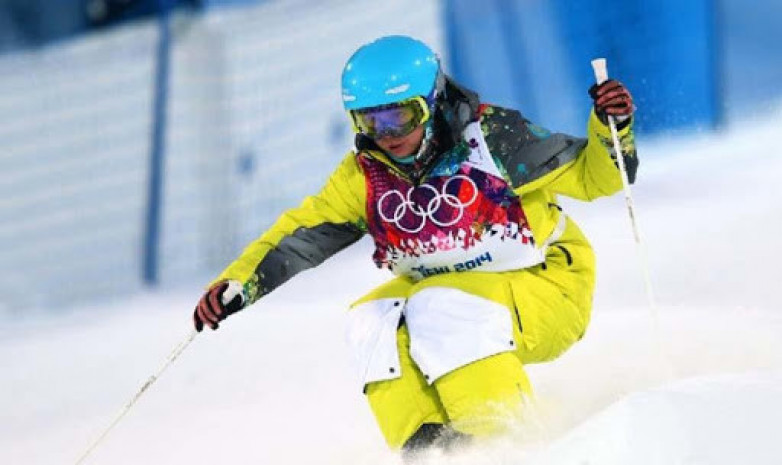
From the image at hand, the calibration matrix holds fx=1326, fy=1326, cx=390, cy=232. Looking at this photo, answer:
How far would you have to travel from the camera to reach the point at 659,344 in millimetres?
3348

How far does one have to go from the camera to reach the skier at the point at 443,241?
325 centimetres

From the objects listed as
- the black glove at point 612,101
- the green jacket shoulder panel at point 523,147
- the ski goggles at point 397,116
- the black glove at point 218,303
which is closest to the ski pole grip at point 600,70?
the black glove at point 612,101

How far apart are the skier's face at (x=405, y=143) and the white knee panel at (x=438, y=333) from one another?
1.14 ft

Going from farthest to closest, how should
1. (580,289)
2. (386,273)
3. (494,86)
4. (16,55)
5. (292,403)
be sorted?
1. (16,55)
2. (494,86)
3. (386,273)
4. (292,403)
5. (580,289)

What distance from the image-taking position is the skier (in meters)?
3.25

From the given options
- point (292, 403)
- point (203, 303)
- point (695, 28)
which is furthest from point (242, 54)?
point (203, 303)

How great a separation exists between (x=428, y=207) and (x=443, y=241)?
99 mm

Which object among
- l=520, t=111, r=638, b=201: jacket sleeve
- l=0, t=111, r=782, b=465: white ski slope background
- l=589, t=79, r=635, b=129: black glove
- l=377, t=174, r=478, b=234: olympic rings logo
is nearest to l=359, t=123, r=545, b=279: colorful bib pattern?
l=377, t=174, r=478, b=234: olympic rings logo

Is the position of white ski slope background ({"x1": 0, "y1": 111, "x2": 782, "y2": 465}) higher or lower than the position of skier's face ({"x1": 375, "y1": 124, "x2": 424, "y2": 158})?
lower

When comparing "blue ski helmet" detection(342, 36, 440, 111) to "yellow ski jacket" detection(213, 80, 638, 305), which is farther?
"yellow ski jacket" detection(213, 80, 638, 305)

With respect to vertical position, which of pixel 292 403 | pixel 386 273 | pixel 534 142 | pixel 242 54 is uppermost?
pixel 534 142

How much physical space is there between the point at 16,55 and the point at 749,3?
4.48 meters

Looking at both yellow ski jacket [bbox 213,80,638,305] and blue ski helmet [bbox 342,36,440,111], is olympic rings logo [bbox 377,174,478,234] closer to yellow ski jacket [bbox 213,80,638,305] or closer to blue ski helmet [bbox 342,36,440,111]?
yellow ski jacket [bbox 213,80,638,305]

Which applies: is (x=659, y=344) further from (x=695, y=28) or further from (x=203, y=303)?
(x=695, y=28)
